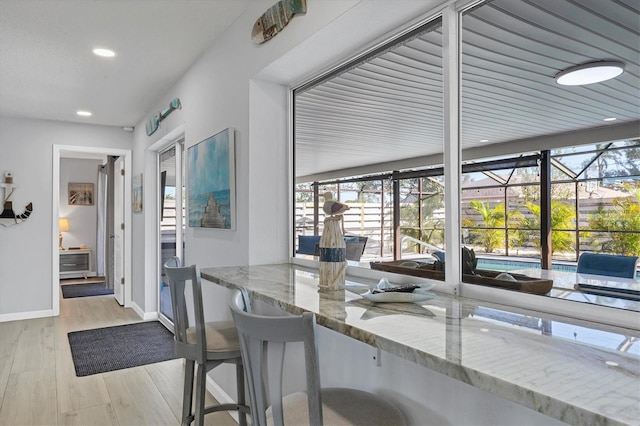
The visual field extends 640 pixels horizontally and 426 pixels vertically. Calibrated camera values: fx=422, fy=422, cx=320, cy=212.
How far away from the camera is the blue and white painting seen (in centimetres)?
266

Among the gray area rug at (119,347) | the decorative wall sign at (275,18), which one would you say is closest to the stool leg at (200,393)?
the decorative wall sign at (275,18)

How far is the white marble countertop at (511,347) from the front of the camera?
666 millimetres

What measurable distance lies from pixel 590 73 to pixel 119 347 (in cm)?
425

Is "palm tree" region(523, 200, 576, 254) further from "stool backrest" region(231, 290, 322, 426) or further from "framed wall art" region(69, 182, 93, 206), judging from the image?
"framed wall art" region(69, 182, 93, 206)

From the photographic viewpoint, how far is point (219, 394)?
2.84 meters

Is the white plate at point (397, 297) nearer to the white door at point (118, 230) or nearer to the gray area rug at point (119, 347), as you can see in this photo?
the gray area rug at point (119, 347)

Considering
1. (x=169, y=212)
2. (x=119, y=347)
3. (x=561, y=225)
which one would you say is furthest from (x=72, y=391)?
(x=561, y=225)

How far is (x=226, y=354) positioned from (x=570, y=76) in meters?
1.63

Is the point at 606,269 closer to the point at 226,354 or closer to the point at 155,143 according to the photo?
the point at 226,354

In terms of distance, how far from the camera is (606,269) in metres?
1.13

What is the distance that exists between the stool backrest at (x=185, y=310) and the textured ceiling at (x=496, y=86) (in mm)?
959

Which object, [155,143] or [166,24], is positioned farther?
[155,143]

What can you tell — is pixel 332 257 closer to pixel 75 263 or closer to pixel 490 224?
pixel 490 224

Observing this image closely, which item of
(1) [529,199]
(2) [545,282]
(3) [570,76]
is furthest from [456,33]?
(2) [545,282]
